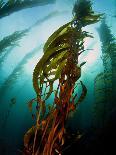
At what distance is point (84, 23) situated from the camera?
2266mm

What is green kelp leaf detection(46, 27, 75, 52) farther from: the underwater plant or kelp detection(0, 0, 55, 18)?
kelp detection(0, 0, 55, 18)

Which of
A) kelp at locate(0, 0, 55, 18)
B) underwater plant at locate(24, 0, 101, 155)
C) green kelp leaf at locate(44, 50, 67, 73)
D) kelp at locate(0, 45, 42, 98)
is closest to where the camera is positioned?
underwater plant at locate(24, 0, 101, 155)

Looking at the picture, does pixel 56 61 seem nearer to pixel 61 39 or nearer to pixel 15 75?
pixel 61 39

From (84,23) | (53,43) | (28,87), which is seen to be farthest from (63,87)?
(28,87)

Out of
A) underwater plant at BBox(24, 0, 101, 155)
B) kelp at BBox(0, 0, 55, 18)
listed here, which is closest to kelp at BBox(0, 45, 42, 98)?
kelp at BBox(0, 0, 55, 18)

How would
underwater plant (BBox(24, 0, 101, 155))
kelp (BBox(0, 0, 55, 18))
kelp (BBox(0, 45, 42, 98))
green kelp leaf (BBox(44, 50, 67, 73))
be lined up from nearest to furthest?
1. underwater plant (BBox(24, 0, 101, 155))
2. green kelp leaf (BBox(44, 50, 67, 73))
3. kelp (BBox(0, 0, 55, 18))
4. kelp (BBox(0, 45, 42, 98))

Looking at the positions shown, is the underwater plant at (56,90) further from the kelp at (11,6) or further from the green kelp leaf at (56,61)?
the kelp at (11,6)

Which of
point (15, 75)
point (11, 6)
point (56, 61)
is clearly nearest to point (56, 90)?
point (56, 61)

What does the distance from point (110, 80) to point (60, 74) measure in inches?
237

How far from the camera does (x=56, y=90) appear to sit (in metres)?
1.68

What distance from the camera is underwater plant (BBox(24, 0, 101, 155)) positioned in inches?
64.9

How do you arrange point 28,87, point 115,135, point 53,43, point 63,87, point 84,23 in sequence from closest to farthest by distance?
1. point 63,87
2. point 53,43
3. point 84,23
4. point 115,135
5. point 28,87

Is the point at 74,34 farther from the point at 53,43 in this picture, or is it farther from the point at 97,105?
the point at 97,105

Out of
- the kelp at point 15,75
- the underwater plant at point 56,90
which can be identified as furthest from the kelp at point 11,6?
the kelp at point 15,75
